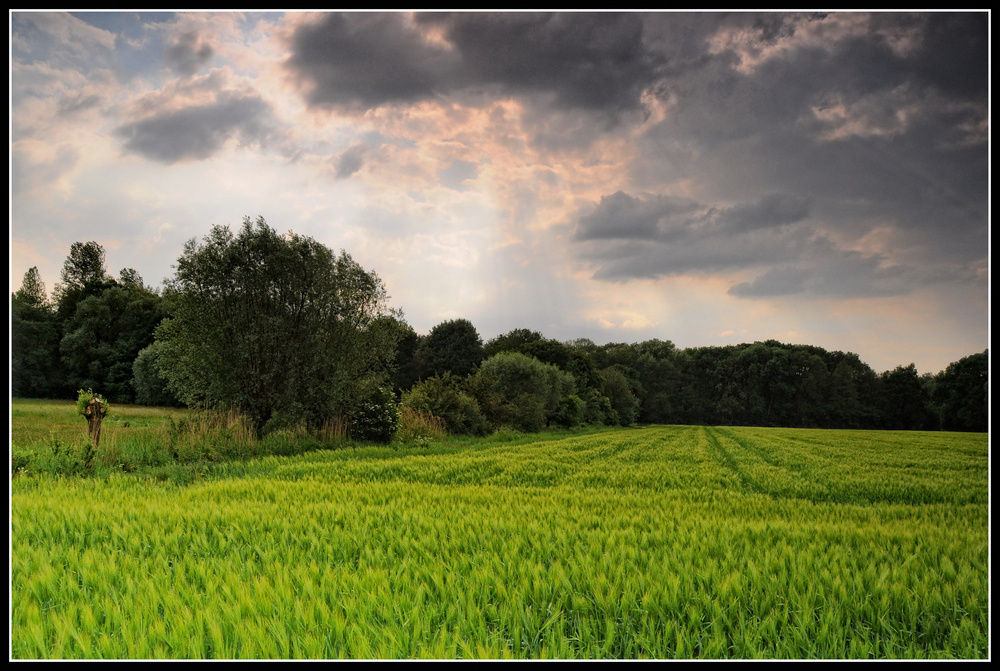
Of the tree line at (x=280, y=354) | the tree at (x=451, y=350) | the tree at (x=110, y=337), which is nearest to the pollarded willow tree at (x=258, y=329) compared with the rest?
the tree line at (x=280, y=354)

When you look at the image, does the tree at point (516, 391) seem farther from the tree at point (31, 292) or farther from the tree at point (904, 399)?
the tree at point (31, 292)

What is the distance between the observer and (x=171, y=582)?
3.75 meters

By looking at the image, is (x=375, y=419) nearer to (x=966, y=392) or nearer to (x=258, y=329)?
(x=258, y=329)

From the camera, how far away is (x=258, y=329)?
616 inches

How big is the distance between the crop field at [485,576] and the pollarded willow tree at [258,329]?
8.15 m

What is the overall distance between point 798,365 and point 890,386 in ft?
8.02

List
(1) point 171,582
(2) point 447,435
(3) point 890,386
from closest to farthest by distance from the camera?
(1) point 171,582 < (3) point 890,386 < (2) point 447,435

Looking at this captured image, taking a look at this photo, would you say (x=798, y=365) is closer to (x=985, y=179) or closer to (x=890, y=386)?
(x=890, y=386)

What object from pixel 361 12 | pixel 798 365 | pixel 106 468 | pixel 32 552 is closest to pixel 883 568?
pixel 798 365

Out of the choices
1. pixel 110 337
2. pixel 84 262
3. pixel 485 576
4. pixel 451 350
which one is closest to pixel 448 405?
pixel 110 337

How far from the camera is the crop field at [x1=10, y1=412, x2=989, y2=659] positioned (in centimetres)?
279

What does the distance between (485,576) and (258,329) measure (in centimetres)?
1414

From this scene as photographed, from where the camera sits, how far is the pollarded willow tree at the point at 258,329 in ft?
50.7

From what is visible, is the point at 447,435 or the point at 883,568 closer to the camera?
the point at 883,568
